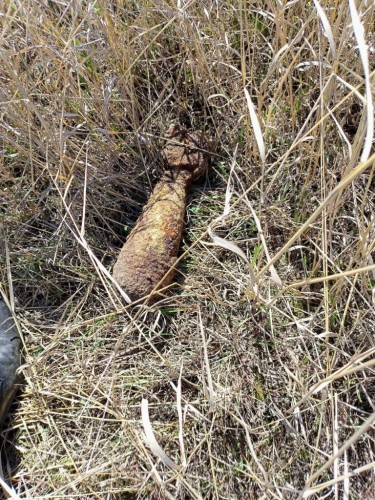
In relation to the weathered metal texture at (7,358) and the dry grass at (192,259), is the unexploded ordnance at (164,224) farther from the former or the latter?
the weathered metal texture at (7,358)

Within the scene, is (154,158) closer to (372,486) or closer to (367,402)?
(367,402)

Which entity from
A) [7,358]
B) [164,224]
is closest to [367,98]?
[164,224]

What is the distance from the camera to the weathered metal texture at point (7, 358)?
1165 mm

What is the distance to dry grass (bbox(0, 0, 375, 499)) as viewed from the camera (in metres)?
1.05

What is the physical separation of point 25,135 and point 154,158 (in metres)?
0.33

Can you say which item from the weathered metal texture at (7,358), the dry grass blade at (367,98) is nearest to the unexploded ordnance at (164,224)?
the weathered metal texture at (7,358)

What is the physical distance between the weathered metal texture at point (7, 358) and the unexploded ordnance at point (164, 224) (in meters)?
0.31

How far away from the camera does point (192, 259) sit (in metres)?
1.26

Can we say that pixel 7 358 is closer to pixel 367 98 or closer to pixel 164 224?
pixel 164 224

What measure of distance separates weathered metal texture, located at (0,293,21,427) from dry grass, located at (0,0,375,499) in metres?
0.03

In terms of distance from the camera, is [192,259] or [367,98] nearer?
[367,98]

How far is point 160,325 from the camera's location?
1.21 metres

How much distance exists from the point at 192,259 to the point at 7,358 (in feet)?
1.66

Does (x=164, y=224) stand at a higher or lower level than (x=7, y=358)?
higher
